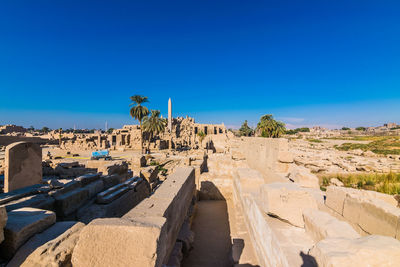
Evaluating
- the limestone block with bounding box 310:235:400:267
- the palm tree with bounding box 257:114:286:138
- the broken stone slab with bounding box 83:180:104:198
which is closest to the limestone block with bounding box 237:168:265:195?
the limestone block with bounding box 310:235:400:267

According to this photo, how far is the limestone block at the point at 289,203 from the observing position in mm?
2730

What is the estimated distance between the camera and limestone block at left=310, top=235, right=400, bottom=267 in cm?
141

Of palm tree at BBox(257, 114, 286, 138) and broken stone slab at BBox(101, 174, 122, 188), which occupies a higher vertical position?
palm tree at BBox(257, 114, 286, 138)

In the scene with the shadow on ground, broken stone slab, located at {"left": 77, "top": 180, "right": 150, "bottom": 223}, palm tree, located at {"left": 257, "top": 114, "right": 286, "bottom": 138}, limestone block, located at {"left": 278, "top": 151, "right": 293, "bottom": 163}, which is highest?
palm tree, located at {"left": 257, "top": 114, "right": 286, "bottom": 138}

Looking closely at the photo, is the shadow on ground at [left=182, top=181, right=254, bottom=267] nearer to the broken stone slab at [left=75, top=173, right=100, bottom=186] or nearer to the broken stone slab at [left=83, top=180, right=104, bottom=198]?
the broken stone slab at [left=83, top=180, right=104, bottom=198]

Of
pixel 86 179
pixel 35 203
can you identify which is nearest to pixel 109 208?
pixel 86 179

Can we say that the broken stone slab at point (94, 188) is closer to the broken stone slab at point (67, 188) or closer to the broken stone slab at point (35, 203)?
the broken stone slab at point (67, 188)

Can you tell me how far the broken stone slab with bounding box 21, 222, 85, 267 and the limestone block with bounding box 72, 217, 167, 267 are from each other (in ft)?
0.35

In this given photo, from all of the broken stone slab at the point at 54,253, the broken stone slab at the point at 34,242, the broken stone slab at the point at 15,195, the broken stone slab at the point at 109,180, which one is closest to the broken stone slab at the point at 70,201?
the broken stone slab at the point at 15,195

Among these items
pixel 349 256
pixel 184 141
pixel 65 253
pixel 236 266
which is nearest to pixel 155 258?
pixel 65 253

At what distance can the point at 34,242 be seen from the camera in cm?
175

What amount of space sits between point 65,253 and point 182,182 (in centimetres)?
265

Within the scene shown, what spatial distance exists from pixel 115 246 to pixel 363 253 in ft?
6.84

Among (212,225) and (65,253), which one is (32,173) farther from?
(212,225)
